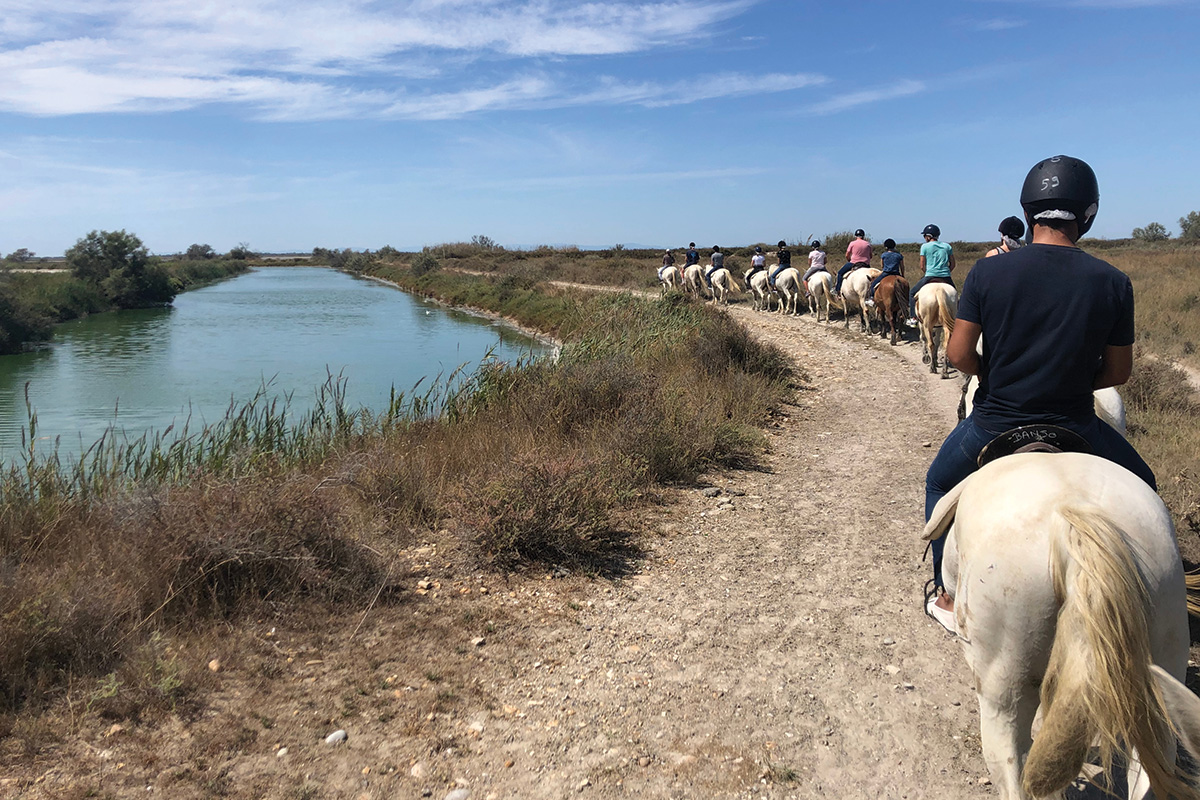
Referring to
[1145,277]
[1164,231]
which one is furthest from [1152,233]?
[1145,277]

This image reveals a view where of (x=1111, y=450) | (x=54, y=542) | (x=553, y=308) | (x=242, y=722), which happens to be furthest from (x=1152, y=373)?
(x=553, y=308)

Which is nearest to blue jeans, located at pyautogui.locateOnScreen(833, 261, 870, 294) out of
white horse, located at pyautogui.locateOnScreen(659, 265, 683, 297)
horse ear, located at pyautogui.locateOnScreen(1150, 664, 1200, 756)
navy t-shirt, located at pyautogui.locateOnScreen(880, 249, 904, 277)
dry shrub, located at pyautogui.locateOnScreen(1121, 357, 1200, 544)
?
navy t-shirt, located at pyautogui.locateOnScreen(880, 249, 904, 277)

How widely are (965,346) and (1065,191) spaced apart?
68 centimetres

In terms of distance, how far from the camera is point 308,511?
4.89 m

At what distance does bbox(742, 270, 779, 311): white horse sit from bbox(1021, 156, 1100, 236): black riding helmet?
2046 centimetres

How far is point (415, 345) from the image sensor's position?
87.7 feet

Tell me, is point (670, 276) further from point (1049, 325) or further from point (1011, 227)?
point (1049, 325)

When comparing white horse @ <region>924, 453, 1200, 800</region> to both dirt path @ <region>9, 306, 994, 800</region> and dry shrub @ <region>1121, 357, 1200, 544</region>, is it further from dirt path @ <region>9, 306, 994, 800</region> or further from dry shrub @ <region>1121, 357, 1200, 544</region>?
dry shrub @ <region>1121, 357, 1200, 544</region>

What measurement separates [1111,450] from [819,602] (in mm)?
2238

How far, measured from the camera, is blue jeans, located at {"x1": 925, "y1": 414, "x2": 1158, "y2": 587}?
9.55 ft

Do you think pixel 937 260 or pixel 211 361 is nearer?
pixel 937 260

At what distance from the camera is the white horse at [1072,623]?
2098mm

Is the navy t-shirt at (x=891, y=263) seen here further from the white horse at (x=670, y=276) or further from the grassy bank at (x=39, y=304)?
the grassy bank at (x=39, y=304)

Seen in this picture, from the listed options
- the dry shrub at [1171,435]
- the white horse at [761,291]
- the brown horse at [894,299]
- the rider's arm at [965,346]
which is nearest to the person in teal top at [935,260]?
the brown horse at [894,299]
